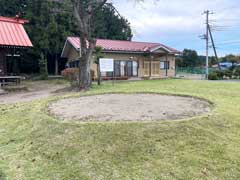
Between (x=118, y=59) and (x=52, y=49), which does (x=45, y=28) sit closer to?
(x=52, y=49)

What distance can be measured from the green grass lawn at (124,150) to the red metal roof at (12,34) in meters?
11.6

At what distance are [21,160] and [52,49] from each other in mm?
25808

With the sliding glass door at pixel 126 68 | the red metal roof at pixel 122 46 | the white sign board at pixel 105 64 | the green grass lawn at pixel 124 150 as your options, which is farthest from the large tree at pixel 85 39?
the sliding glass door at pixel 126 68

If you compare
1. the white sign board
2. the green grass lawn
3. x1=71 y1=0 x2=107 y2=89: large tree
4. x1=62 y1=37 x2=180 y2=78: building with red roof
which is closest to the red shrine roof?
x1=62 y1=37 x2=180 y2=78: building with red roof

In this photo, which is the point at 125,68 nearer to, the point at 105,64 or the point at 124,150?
the point at 105,64

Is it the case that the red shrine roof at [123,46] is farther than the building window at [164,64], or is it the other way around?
the building window at [164,64]

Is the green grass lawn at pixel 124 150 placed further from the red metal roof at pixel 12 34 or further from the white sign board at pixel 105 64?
the red metal roof at pixel 12 34

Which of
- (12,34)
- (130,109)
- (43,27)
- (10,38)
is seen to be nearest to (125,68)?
(43,27)

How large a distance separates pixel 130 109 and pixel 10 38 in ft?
41.7

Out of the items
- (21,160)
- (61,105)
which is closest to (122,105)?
(61,105)

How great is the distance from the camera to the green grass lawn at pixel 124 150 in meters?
4.31

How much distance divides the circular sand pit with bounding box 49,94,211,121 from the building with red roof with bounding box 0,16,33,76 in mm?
9389

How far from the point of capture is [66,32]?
98.7ft

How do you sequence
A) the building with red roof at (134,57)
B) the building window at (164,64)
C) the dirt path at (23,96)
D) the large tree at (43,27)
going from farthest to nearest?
the building window at (164,64) < the large tree at (43,27) < the building with red roof at (134,57) < the dirt path at (23,96)
